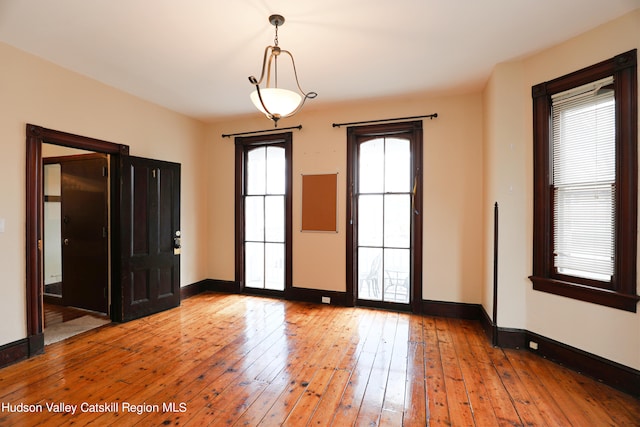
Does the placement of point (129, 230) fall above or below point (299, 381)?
above

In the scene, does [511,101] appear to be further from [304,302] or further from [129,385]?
[129,385]

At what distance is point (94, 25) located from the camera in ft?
8.18

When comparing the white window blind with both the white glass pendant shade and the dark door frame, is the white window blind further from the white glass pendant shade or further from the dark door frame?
the dark door frame

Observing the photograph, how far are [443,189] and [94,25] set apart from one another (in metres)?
3.95

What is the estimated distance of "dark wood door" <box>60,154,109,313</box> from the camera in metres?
3.94

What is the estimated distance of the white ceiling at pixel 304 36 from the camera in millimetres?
2285

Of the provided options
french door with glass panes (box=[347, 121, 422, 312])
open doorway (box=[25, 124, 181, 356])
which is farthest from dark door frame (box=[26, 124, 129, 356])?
french door with glass panes (box=[347, 121, 422, 312])

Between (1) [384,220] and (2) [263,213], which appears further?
(2) [263,213]

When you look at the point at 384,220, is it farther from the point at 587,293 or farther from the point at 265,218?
the point at 587,293

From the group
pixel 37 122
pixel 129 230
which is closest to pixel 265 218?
pixel 129 230

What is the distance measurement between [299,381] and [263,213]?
9.72 ft

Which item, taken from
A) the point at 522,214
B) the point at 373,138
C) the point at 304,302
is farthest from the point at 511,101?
the point at 304,302

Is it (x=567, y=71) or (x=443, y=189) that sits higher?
(x=567, y=71)

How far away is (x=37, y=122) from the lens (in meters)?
3.02
